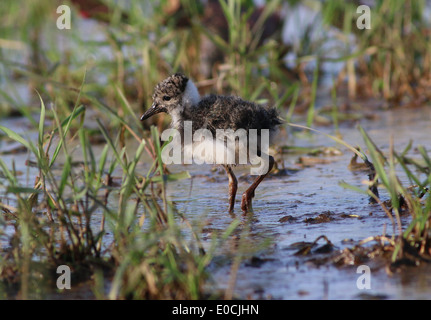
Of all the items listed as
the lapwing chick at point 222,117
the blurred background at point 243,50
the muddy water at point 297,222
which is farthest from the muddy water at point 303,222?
the blurred background at point 243,50

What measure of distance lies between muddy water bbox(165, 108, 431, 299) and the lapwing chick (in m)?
0.26

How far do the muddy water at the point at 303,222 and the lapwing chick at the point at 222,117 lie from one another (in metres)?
0.26

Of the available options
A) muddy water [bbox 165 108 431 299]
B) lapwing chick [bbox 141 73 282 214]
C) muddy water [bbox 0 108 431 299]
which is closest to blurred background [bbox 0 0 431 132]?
muddy water [bbox 0 108 431 299]

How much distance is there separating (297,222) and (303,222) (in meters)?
0.04

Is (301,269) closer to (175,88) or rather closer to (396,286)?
(396,286)

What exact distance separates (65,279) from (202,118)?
5.38 ft

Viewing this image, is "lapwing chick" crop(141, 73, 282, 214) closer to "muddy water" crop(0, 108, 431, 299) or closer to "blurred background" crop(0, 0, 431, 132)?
"muddy water" crop(0, 108, 431, 299)

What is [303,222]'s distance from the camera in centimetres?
393

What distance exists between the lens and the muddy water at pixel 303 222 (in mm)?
2904

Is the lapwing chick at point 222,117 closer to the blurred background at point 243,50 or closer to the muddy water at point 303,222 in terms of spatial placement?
the muddy water at point 303,222

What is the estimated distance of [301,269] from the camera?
3137 millimetres

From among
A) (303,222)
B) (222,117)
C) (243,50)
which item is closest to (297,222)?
(303,222)

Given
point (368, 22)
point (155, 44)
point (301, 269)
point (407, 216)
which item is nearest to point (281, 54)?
point (368, 22)

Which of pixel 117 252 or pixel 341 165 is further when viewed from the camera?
pixel 341 165
